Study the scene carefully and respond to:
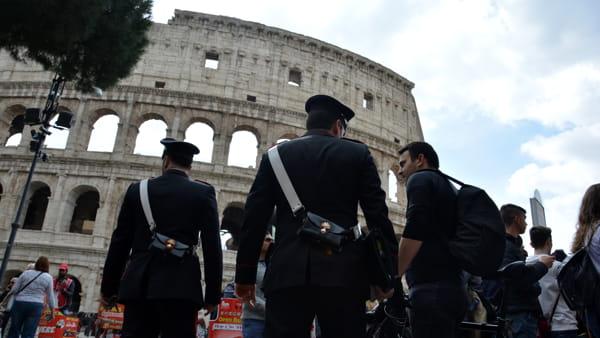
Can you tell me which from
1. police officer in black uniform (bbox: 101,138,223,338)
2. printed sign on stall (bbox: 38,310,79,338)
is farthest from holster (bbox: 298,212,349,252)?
printed sign on stall (bbox: 38,310,79,338)

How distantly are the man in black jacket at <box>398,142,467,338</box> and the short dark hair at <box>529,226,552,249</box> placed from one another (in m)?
1.98

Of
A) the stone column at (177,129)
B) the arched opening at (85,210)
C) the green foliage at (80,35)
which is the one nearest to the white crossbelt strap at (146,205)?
the green foliage at (80,35)

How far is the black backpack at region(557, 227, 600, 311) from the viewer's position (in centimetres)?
274

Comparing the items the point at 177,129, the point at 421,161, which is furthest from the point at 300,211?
the point at 177,129

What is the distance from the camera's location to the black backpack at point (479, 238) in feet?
9.70

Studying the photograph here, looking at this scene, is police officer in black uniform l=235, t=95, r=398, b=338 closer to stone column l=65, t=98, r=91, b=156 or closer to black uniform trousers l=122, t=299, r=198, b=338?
black uniform trousers l=122, t=299, r=198, b=338

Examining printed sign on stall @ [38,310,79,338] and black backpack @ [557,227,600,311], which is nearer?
black backpack @ [557,227,600,311]

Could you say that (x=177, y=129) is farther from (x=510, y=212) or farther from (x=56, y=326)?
(x=510, y=212)

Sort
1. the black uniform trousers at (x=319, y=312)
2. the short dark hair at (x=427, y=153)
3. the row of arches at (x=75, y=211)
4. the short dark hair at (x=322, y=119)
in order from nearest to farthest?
the black uniform trousers at (x=319, y=312) → the short dark hair at (x=322, y=119) → the short dark hair at (x=427, y=153) → the row of arches at (x=75, y=211)

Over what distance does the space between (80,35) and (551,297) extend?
755cm

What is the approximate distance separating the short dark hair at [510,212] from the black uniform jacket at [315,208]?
282 centimetres

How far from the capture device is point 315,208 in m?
2.58

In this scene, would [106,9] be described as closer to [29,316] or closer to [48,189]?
[29,316]

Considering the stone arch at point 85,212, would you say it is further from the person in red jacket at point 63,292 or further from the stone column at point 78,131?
the person in red jacket at point 63,292
